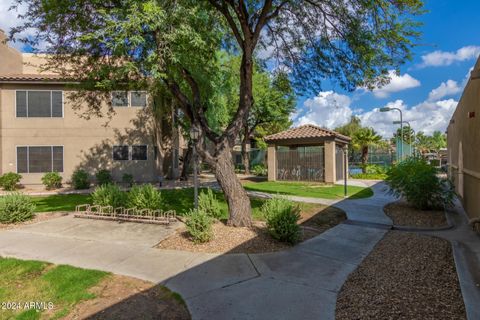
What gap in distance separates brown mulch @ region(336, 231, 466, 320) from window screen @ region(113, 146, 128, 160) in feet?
54.5

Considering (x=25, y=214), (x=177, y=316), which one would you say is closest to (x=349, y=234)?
(x=177, y=316)

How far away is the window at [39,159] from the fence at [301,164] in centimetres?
1430

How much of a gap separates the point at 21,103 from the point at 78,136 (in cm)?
370

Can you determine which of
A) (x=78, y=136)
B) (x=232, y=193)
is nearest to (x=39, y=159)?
(x=78, y=136)

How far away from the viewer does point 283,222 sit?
655 centimetres

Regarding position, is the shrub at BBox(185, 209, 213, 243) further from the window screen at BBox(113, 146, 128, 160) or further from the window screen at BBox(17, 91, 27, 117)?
the window screen at BBox(17, 91, 27, 117)

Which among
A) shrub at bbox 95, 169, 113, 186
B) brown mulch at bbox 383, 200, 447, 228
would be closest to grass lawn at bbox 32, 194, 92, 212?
shrub at bbox 95, 169, 113, 186

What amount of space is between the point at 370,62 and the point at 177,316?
7.83 m

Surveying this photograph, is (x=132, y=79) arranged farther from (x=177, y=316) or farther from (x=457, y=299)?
(x=457, y=299)

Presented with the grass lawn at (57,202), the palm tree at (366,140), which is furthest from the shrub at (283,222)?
the palm tree at (366,140)

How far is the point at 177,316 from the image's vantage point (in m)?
3.80

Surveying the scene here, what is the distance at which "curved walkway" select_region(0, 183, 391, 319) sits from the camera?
397 cm

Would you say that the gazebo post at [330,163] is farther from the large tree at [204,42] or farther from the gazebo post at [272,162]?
the large tree at [204,42]

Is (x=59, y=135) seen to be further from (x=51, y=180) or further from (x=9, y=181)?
(x=9, y=181)
